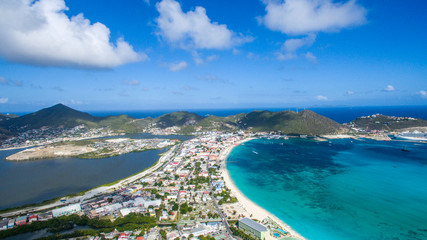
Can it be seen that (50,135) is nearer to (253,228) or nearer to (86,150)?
(86,150)

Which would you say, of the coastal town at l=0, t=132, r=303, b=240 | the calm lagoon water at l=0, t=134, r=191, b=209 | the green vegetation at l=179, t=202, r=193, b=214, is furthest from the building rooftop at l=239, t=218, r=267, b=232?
the calm lagoon water at l=0, t=134, r=191, b=209

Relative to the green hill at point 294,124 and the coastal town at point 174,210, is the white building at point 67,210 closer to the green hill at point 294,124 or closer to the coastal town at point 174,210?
the coastal town at point 174,210

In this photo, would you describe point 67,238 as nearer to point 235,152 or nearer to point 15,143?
point 235,152

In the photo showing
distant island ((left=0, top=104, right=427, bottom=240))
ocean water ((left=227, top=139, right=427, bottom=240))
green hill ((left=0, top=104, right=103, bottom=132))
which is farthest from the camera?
green hill ((left=0, top=104, right=103, bottom=132))

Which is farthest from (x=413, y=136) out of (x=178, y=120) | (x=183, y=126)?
(x=178, y=120)

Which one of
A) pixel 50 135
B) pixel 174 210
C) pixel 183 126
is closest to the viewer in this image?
pixel 174 210

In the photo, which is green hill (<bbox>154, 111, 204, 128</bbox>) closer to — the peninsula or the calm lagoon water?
the peninsula

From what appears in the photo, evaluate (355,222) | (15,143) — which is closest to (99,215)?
(355,222)
